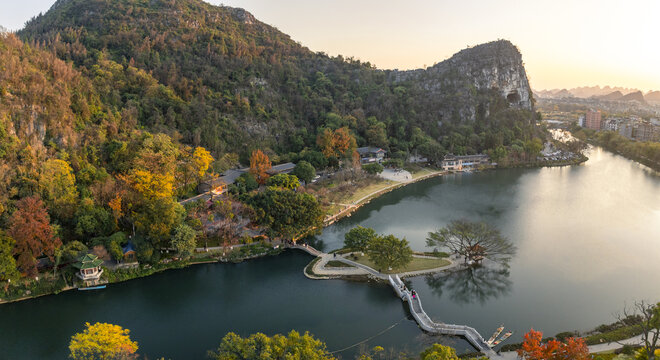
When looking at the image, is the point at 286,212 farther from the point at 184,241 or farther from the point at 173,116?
the point at 173,116

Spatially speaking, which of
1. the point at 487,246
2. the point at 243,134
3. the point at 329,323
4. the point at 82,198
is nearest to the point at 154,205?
the point at 82,198

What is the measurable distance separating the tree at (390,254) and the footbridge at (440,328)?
1.75 metres

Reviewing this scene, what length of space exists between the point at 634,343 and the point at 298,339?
46.6 ft

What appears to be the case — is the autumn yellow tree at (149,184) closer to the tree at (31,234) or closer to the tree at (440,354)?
the tree at (31,234)

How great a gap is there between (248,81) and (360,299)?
40560 mm

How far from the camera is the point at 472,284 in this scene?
22438 mm

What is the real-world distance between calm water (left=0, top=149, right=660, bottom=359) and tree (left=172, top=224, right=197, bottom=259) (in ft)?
3.90

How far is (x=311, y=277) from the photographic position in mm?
22734

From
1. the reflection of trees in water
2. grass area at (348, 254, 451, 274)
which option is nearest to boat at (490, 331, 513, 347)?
the reflection of trees in water

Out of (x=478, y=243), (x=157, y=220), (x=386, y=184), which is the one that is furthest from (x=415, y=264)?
(x=386, y=184)

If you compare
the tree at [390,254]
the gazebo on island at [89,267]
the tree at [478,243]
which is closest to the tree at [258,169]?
the gazebo on island at [89,267]

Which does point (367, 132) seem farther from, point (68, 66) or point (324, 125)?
point (68, 66)

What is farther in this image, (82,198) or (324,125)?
(324,125)

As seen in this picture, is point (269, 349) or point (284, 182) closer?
point (269, 349)
